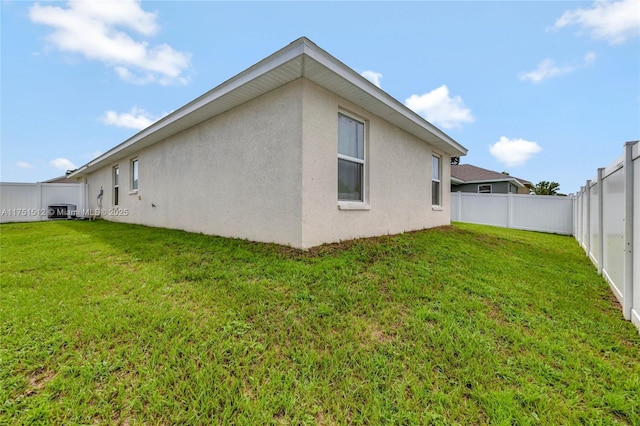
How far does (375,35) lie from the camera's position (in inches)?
291

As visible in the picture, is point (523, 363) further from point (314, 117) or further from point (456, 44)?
point (456, 44)

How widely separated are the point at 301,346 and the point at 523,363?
1879 mm

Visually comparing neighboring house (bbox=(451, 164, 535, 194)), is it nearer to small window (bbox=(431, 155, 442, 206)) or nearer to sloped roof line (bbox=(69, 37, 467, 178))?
small window (bbox=(431, 155, 442, 206))

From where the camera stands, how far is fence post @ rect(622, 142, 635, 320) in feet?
9.90

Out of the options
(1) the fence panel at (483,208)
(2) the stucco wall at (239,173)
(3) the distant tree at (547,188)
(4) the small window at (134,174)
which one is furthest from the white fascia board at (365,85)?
(3) the distant tree at (547,188)

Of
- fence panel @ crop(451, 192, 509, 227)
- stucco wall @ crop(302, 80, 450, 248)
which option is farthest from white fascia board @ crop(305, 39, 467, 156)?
fence panel @ crop(451, 192, 509, 227)

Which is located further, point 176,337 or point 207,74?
point 207,74

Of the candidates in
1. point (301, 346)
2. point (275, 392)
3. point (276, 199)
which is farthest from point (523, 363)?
point (276, 199)

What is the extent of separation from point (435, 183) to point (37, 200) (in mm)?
19636

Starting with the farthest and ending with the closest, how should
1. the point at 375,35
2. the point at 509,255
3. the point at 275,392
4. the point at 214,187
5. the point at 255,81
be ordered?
the point at 375,35 < the point at 214,187 < the point at 509,255 < the point at 255,81 < the point at 275,392

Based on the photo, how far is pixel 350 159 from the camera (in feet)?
18.0

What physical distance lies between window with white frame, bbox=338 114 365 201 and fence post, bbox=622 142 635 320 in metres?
3.79

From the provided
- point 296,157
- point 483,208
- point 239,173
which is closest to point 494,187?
point 483,208

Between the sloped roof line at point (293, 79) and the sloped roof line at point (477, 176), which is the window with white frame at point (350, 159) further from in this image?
the sloped roof line at point (477, 176)
